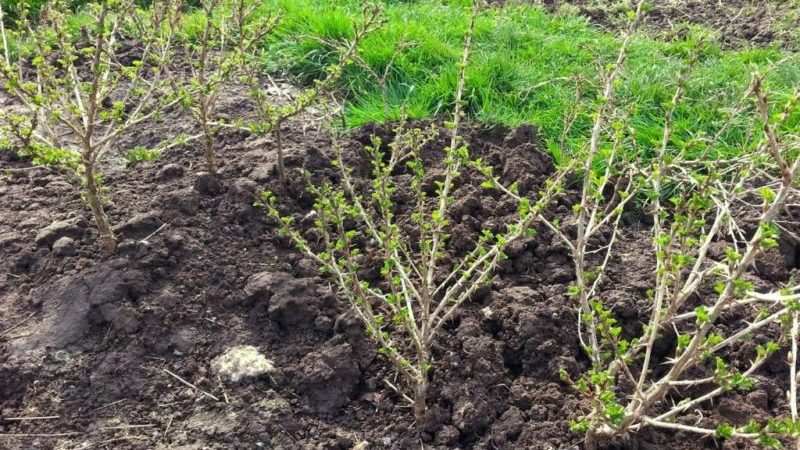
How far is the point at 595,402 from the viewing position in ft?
7.23

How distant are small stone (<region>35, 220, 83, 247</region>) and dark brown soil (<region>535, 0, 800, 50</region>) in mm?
4517

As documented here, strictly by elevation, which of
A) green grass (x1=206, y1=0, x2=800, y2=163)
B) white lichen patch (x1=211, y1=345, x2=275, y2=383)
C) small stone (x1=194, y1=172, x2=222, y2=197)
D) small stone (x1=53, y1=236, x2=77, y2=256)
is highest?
green grass (x1=206, y1=0, x2=800, y2=163)

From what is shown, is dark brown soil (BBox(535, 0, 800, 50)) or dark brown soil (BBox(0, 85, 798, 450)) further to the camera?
dark brown soil (BBox(535, 0, 800, 50))

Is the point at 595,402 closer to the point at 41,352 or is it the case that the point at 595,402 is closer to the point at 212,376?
the point at 212,376

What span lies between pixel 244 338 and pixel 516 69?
8.88 feet

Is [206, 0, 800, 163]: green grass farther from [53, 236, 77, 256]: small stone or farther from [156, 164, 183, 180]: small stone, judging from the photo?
[53, 236, 77, 256]: small stone

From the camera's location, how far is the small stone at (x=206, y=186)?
347 centimetres

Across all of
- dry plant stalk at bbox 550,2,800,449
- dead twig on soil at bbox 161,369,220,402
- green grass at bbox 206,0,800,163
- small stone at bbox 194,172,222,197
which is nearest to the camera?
dry plant stalk at bbox 550,2,800,449

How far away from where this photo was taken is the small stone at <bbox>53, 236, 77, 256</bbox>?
3.07m

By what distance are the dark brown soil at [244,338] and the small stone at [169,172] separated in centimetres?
11

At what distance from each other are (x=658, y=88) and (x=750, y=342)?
7.00 feet

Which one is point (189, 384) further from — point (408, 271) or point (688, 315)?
point (688, 315)

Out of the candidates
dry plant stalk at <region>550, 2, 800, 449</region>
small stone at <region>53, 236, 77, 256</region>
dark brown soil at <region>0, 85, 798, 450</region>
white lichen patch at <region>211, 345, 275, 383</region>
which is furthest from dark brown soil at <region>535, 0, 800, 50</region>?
small stone at <region>53, 236, 77, 256</region>

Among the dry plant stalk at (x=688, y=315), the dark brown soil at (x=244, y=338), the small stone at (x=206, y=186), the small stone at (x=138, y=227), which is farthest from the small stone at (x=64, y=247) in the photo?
the dry plant stalk at (x=688, y=315)
